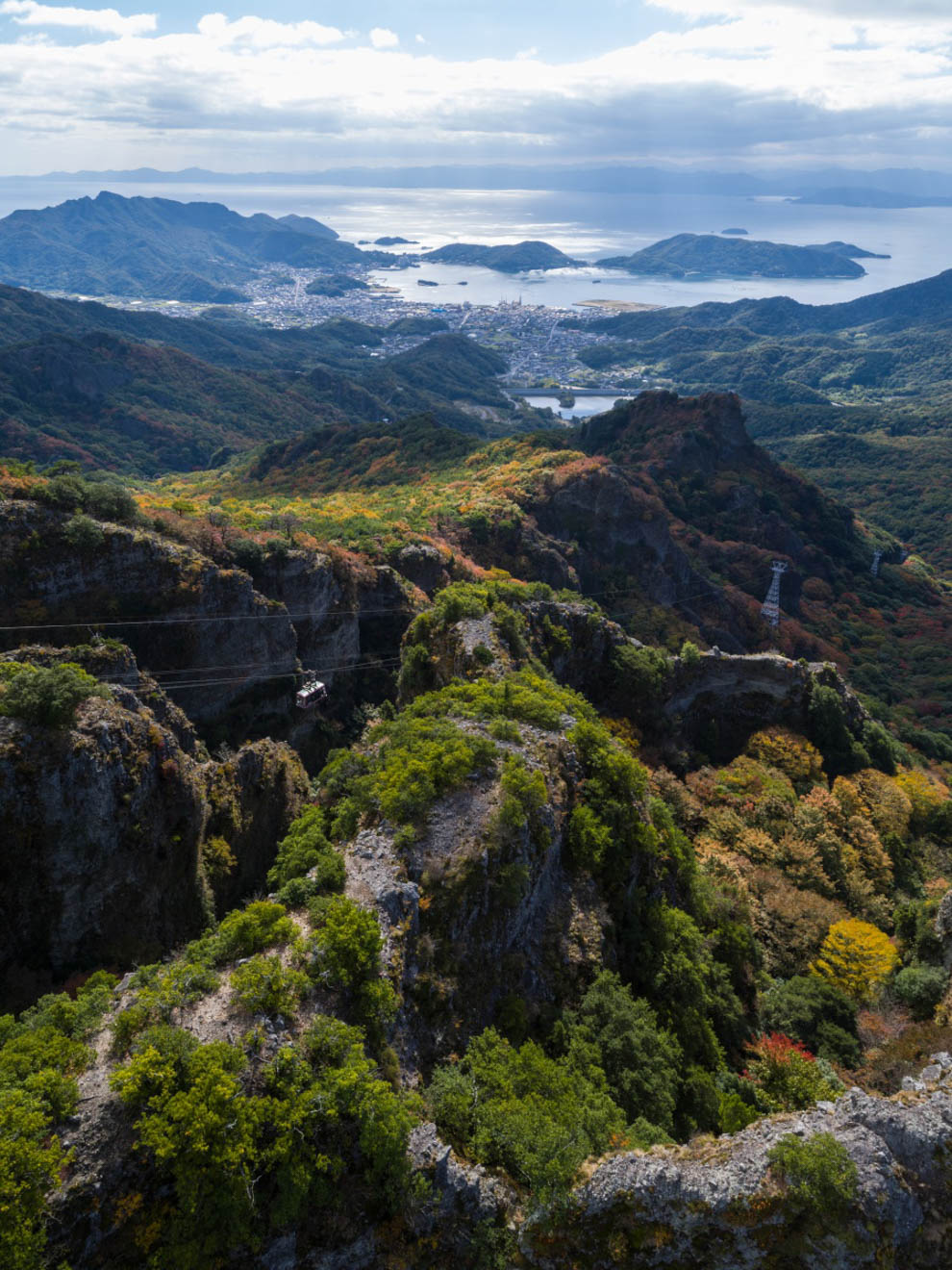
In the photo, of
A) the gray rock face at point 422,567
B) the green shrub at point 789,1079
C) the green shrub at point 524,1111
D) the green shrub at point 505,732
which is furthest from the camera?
the gray rock face at point 422,567

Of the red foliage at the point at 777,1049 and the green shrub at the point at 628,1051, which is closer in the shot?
the green shrub at the point at 628,1051

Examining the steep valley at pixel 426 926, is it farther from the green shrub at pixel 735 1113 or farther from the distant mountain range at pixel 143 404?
the distant mountain range at pixel 143 404

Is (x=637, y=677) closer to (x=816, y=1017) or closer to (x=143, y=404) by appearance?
(x=816, y=1017)

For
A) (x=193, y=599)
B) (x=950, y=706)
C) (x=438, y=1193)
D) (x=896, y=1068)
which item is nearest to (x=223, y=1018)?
(x=438, y=1193)

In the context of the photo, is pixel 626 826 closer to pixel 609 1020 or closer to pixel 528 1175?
pixel 609 1020

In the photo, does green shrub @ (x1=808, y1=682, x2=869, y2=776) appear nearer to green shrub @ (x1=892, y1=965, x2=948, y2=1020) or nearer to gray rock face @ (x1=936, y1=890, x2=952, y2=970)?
gray rock face @ (x1=936, y1=890, x2=952, y2=970)

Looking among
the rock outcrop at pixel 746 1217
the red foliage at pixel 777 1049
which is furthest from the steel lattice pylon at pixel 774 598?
the rock outcrop at pixel 746 1217
